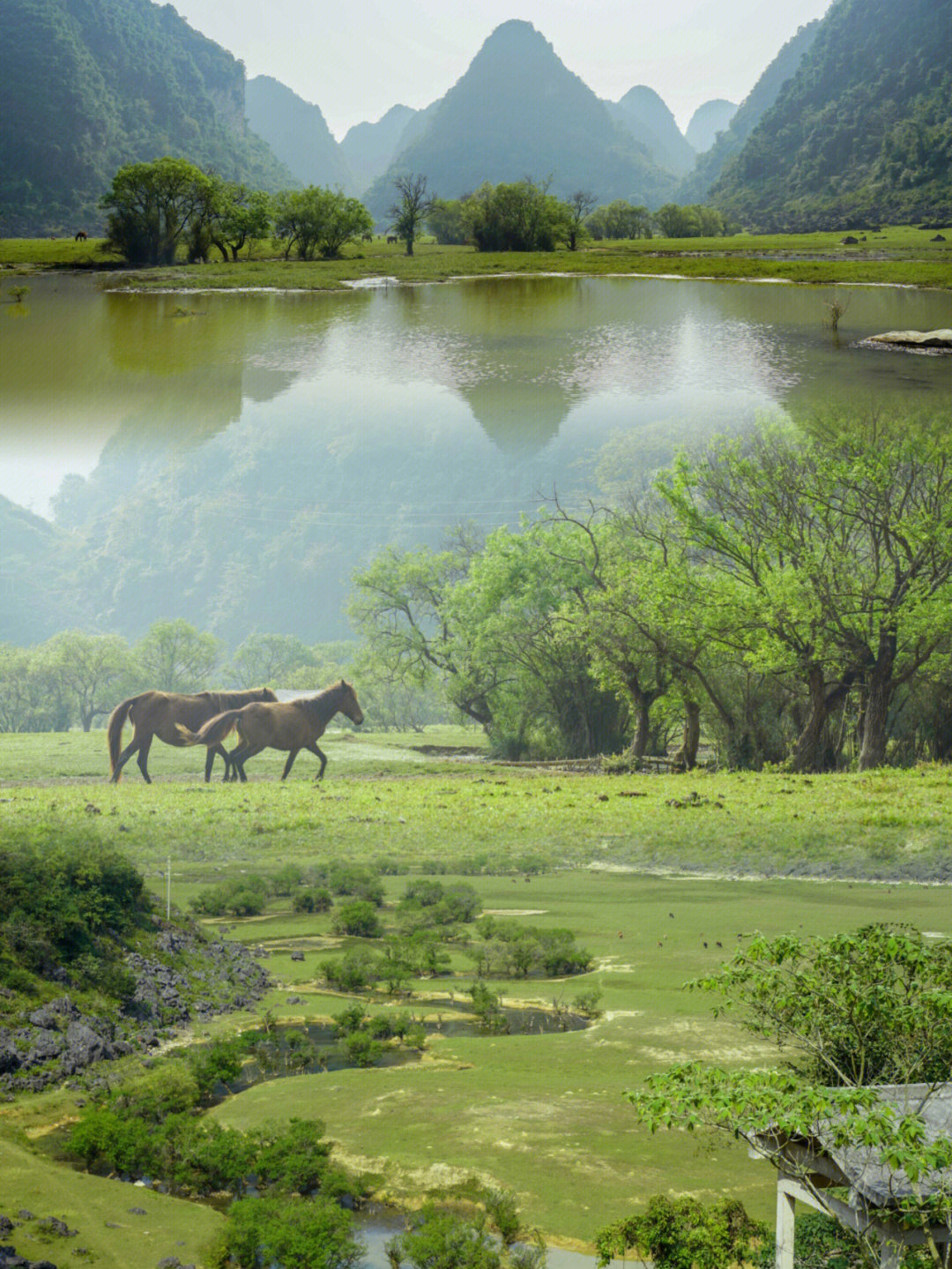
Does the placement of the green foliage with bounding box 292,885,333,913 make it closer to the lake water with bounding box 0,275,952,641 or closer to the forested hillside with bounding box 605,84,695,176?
the lake water with bounding box 0,275,952,641

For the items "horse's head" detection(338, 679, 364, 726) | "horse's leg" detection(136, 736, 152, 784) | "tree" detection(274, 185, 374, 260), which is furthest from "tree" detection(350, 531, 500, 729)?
"tree" detection(274, 185, 374, 260)

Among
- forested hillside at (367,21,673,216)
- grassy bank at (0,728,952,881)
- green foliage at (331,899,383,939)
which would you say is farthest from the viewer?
forested hillside at (367,21,673,216)

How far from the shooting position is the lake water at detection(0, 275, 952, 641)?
1559 centimetres

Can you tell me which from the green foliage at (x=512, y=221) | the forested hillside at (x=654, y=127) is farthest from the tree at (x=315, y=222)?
the forested hillside at (x=654, y=127)

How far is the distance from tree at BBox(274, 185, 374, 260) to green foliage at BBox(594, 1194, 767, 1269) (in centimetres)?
2789

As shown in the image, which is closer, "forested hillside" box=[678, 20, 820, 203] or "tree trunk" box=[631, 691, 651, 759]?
"tree trunk" box=[631, 691, 651, 759]

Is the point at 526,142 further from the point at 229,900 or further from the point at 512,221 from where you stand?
the point at 229,900

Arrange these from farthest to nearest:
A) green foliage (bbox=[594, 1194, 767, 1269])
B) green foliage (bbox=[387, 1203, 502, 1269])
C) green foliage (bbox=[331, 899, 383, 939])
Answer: green foliage (bbox=[331, 899, 383, 939]) < green foliage (bbox=[387, 1203, 502, 1269]) < green foliage (bbox=[594, 1194, 767, 1269])

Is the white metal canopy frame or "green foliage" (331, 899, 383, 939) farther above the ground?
the white metal canopy frame

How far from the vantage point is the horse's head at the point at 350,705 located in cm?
2148

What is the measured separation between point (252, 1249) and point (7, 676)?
16832 mm

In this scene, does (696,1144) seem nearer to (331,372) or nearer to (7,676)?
(331,372)

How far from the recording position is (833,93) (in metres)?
120

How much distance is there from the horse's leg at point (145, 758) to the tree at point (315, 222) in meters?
15.7
